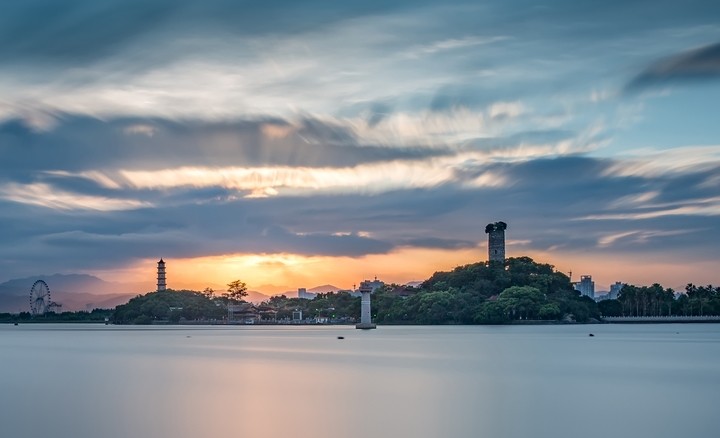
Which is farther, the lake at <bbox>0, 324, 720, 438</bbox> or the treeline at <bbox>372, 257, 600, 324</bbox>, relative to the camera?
the treeline at <bbox>372, 257, 600, 324</bbox>

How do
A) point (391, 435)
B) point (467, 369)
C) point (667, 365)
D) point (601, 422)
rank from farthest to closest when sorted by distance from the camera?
point (667, 365) → point (467, 369) → point (601, 422) → point (391, 435)

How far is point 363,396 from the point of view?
47438 mm

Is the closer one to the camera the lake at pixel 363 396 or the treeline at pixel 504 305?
the lake at pixel 363 396

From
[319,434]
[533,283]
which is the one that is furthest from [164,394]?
[533,283]

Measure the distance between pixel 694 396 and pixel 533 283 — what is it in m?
154

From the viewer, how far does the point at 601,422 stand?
36750 mm

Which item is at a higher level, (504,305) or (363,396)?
(504,305)

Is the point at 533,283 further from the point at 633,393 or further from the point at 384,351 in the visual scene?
the point at 633,393

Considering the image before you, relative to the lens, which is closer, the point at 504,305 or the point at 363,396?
the point at 363,396

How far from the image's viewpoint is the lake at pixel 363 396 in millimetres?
35156

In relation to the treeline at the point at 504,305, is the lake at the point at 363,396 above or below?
below

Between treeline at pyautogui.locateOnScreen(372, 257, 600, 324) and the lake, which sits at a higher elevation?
treeline at pyautogui.locateOnScreen(372, 257, 600, 324)

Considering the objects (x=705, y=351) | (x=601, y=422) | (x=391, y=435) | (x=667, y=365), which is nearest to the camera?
(x=391, y=435)

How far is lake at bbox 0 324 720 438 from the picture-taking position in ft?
115
